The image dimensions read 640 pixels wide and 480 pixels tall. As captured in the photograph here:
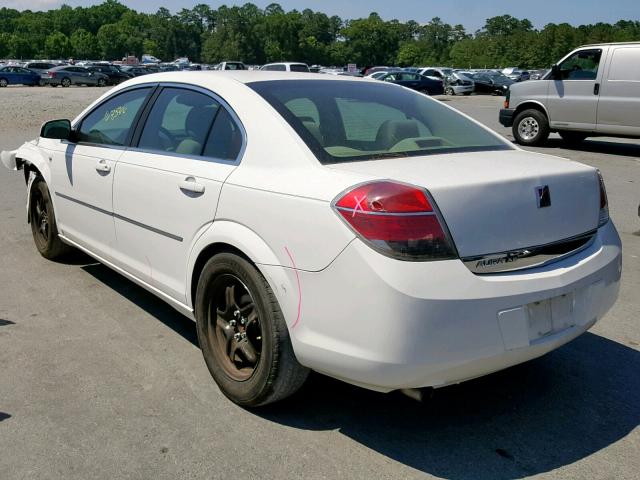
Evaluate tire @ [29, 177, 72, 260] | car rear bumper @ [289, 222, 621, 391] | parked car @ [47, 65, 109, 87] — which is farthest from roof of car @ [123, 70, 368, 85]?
parked car @ [47, 65, 109, 87]

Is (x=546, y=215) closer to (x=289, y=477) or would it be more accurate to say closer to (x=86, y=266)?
(x=289, y=477)

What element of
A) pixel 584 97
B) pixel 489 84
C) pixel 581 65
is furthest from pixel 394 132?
pixel 489 84

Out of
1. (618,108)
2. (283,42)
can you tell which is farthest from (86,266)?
(283,42)

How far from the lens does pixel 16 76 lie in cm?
4550

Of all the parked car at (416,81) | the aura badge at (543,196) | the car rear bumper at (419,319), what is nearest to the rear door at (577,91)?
the aura badge at (543,196)

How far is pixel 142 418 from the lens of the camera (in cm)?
316

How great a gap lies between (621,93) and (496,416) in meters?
10.9

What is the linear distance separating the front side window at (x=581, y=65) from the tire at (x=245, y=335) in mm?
11522

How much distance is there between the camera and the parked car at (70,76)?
153ft

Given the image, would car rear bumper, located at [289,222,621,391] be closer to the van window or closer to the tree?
the van window

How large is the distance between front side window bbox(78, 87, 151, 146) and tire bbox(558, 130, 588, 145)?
11.5 m

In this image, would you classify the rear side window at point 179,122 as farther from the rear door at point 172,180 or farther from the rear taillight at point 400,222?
the rear taillight at point 400,222

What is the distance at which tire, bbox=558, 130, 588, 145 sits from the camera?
1419cm

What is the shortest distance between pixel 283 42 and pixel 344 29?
20.6 metres
